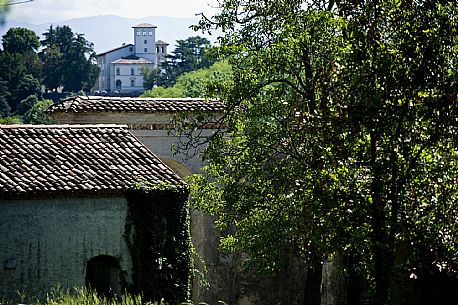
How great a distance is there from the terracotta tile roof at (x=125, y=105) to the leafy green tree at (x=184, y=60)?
8656 cm

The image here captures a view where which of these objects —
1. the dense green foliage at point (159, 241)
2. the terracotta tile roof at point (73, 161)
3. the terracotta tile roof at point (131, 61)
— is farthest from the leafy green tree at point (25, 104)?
the dense green foliage at point (159, 241)

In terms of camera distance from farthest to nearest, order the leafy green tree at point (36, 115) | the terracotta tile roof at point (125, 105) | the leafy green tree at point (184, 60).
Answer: the leafy green tree at point (184, 60) → the leafy green tree at point (36, 115) → the terracotta tile roof at point (125, 105)

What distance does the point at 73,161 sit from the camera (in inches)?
740

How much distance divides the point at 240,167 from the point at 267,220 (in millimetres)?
1333

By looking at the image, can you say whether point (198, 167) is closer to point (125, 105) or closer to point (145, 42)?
point (125, 105)

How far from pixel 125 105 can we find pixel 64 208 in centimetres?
437

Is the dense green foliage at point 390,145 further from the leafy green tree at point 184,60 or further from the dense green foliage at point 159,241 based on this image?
the leafy green tree at point 184,60

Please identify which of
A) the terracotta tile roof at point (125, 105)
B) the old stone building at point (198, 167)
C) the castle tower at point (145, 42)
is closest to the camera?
the old stone building at point (198, 167)

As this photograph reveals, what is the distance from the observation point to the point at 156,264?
60.7 feet

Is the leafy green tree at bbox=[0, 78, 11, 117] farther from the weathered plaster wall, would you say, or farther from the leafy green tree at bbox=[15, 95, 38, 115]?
the weathered plaster wall

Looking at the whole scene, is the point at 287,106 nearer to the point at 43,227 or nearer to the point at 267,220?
the point at 267,220

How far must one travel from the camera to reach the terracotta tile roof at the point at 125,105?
21.3m

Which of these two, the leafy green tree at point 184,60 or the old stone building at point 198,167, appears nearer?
the old stone building at point 198,167

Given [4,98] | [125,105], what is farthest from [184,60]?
[125,105]
